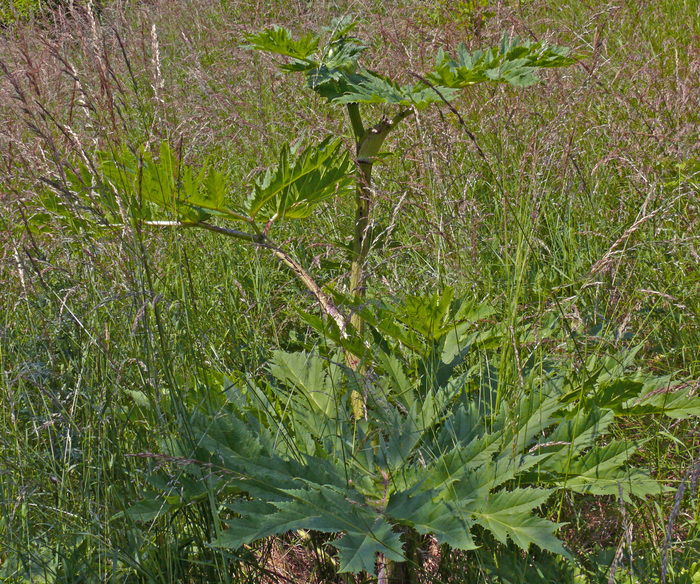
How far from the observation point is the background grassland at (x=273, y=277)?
51.4 inches

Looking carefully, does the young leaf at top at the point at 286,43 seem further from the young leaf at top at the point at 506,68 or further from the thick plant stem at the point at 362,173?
the young leaf at top at the point at 506,68

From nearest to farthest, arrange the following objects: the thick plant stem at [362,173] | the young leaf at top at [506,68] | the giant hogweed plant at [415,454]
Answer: the giant hogweed plant at [415,454], the young leaf at top at [506,68], the thick plant stem at [362,173]

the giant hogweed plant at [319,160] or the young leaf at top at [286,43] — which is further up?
the young leaf at top at [286,43]

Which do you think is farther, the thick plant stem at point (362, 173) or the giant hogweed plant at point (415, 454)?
the thick plant stem at point (362, 173)

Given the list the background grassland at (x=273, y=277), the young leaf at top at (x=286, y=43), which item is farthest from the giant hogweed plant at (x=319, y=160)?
the background grassland at (x=273, y=277)

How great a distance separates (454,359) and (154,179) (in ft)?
2.60

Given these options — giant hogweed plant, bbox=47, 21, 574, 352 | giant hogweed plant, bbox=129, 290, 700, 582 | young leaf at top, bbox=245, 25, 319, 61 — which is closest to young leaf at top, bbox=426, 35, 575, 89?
giant hogweed plant, bbox=47, 21, 574, 352

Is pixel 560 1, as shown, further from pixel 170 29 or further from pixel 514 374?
pixel 514 374

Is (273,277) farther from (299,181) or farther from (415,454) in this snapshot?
(415,454)

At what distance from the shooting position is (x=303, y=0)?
5.31m

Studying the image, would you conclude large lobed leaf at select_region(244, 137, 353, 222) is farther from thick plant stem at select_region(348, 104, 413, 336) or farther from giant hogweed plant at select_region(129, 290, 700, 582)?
giant hogweed plant at select_region(129, 290, 700, 582)

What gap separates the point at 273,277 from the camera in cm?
250

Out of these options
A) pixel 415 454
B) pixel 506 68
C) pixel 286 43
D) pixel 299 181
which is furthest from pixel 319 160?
pixel 415 454

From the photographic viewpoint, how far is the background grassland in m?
1.31
